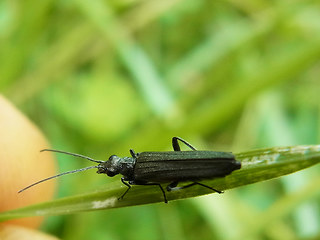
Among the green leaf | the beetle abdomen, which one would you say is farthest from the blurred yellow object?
the beetle abdomen

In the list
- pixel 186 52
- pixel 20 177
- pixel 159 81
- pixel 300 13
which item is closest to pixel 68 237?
pixel 159 81

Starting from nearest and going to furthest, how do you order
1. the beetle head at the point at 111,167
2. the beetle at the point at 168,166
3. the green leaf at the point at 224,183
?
the green leaf at the point at 224,183
the beetle at the point at 168,166
the beetle head at the point at 111,167

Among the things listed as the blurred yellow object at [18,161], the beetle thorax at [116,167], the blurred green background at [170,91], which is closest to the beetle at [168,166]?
the beetle thorax at [116,167]

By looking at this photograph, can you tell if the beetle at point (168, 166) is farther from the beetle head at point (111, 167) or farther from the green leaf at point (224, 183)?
the green leaf at point (224, 183)

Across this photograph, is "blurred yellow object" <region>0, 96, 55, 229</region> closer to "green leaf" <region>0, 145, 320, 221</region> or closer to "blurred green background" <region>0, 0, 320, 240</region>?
"green leaf" <region>0, 145, 320, 221</region>

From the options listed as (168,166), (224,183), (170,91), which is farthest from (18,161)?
(170,91)

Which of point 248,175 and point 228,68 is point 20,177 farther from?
point 228,68

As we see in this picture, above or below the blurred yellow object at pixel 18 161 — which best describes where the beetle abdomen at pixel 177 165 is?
above
